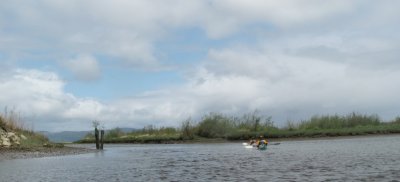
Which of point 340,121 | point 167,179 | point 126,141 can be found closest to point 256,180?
point 167,179

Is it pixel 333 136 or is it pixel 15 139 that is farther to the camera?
pixel 333 136

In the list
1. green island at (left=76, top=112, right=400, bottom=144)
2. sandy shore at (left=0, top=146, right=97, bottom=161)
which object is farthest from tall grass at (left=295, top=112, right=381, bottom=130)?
sandy shore at (left=0, top=146, right=97, bottom=161)

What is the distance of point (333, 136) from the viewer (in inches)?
2552

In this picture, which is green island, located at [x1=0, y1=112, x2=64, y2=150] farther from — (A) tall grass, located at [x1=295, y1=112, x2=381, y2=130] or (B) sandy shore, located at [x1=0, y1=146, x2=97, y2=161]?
(A) tall grass, located at [x1=295, y1=112, x2=381, y2=130]

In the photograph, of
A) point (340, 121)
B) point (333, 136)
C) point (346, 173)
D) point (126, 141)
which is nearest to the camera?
point (346, 173)

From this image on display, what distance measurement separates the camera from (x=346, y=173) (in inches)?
888

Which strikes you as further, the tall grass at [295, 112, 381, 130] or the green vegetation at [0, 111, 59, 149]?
the tall grass at [295, 112, 381, 130]

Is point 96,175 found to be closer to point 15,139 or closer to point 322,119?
point 15,139

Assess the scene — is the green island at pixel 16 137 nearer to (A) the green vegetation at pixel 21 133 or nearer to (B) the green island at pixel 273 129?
(A) the green vegetation at pixel 21 133

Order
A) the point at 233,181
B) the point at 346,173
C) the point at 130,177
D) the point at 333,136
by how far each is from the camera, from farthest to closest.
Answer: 1. the point at 333,136
2. the point at 130,177
3. the point at 346,173
4. the point at 233,181

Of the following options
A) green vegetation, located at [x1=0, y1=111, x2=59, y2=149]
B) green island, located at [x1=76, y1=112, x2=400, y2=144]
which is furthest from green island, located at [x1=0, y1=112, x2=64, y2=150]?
green island, located at [x1=76, y1=112, x2=400, y2=144]

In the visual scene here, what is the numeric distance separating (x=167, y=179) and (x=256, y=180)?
388 centimetres

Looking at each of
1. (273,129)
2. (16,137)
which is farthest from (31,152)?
(273,129)

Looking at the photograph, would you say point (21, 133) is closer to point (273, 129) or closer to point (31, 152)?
point (31, 152)
